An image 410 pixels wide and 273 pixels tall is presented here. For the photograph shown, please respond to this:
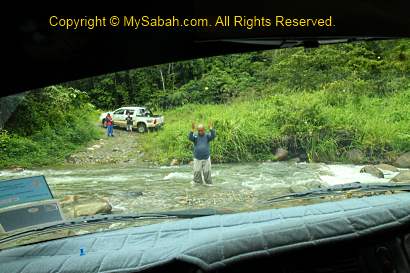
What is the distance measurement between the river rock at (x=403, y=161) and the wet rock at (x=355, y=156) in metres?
0.23

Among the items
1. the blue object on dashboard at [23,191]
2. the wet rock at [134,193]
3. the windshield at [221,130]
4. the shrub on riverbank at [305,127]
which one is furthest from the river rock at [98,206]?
the blue object on dashboard at [23,191]

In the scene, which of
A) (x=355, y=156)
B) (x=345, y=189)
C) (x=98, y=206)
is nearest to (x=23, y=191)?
(x=345, y=189)

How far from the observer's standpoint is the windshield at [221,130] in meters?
2.11

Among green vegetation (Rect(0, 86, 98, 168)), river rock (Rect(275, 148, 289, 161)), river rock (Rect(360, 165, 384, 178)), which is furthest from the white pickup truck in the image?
river rock (Rect(360, 165, 384, 178))

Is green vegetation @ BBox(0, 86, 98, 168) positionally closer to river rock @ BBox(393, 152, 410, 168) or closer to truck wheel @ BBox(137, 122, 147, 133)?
truck wheel @ BBox(137, 122, 147, 133)

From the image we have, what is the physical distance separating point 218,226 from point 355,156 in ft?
7.98

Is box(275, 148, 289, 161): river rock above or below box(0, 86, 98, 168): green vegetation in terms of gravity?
below

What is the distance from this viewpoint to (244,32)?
158 centimetres

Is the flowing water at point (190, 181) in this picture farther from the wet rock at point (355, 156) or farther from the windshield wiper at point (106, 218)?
the windshield wiper at point (106, 218)

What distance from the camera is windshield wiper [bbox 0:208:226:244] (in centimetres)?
118

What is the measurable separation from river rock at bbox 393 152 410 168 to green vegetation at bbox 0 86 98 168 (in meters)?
1.98

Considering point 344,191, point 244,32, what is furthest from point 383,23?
point 344,191

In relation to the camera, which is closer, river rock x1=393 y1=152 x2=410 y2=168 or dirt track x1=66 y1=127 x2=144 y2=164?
dirt track x1=66 y1=127 x2=144 y2=164

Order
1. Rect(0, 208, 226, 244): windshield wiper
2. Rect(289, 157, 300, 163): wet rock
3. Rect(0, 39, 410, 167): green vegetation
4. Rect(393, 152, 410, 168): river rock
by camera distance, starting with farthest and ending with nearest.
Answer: Rect(289, 157, 300, 163): wet rock, Rect(393, 152, 410, 168): river rock, Rect(0, 39, 410, 167): green vegetation, Rect(0, 208, 226, 244): windshield wiper
